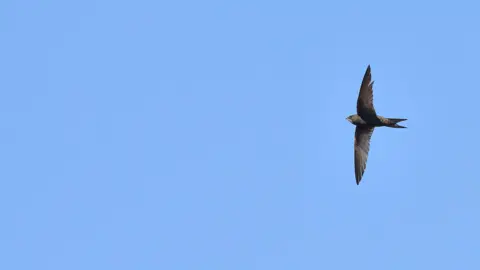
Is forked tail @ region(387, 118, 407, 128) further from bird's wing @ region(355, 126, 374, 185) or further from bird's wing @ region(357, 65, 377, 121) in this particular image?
bird's wing @ region(355, 126, 374, 185)

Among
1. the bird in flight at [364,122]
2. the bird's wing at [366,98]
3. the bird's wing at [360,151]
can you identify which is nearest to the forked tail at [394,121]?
the bird in flight at [364,122]

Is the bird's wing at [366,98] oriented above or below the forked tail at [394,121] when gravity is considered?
above

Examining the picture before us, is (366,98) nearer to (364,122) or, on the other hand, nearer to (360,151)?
(364,122)

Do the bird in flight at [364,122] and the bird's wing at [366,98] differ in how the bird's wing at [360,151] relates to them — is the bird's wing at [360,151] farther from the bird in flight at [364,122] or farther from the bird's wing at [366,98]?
the bird's wing at [366,98]

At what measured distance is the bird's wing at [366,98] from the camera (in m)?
49.9

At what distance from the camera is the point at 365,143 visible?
174 feet

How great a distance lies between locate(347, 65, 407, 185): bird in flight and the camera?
164ft

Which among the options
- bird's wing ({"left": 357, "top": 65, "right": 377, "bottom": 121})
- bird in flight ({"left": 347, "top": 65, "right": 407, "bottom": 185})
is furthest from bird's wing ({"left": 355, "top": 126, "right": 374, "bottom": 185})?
bird's wing ({"left": 357, "top": 65, "right": 377, "bottom": 121})

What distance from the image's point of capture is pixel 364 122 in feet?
170

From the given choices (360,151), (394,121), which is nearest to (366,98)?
(394,121)

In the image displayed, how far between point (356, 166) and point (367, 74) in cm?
574

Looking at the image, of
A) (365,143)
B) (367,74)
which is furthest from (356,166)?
(367,74)

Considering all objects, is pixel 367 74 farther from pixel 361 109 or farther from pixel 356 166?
pixel 356 166

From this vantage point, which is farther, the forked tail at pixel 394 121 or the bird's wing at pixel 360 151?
the bird's wing at pixel 360 151
